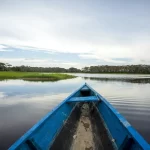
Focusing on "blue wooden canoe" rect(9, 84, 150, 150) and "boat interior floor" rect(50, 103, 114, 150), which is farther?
"boat interior floor" rect(50, 103, 114, 150)

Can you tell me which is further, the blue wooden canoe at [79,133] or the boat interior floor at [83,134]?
the boat interior floor at [83,134]

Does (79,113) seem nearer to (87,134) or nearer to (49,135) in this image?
(87,134)

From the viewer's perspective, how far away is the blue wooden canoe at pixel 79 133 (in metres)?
2.63

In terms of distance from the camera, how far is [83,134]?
13.7 ft

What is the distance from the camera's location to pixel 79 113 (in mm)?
5766

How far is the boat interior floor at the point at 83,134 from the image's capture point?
11.7ft

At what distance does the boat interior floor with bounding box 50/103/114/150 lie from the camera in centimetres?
356

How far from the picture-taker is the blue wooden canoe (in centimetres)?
263

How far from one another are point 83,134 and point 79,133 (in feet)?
0.34

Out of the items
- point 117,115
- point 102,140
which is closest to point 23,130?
point 102,140

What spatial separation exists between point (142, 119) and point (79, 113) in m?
3.61

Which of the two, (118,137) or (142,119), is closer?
(118,137)

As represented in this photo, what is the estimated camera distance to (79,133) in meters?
4.23

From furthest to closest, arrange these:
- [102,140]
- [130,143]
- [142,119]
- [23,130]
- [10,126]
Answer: [142,119]
[10,126]
[23,130]
[102,140]
[130,143]
